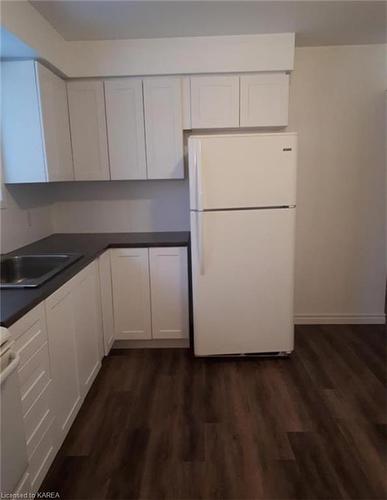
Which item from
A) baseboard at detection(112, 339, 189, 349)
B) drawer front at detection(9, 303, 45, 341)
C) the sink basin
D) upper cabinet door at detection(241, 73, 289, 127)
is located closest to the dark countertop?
drawer front at detection(9, 303, 45, 341)

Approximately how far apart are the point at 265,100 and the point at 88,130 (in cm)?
143

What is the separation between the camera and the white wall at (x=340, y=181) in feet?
9.56

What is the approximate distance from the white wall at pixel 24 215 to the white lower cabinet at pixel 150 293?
69cm

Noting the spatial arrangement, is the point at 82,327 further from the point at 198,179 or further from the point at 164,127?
the point at 164,127

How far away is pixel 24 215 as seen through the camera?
2.67 metres

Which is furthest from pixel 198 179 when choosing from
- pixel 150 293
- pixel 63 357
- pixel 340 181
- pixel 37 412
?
pixel 37 412

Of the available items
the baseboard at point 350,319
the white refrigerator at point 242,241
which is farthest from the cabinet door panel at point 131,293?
the baseboard at point 350,319

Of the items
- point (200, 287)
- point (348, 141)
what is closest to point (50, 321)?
point (200, 287)

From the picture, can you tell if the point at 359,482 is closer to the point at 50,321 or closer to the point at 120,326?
the point at 50,321

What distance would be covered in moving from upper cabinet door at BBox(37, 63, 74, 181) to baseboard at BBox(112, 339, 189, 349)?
1.42m

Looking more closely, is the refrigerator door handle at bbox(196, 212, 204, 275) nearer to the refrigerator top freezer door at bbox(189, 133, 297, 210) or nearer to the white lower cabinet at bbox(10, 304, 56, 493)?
the refrigerator top freezer door at bbox(189, 133, 297, 210)

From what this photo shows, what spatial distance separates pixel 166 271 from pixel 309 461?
60.9 inches

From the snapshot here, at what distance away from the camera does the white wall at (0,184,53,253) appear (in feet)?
7.91

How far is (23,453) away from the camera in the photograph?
4.24ft
